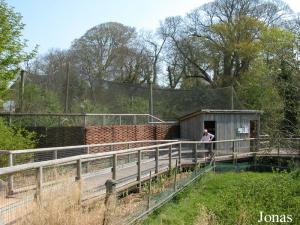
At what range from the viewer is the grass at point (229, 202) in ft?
34.8

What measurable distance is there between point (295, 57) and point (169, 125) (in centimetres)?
1022

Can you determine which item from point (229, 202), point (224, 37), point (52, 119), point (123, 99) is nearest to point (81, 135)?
point (52, 119)

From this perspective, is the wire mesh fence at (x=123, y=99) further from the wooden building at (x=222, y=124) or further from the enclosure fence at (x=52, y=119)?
the enclosure fence at (x=52, y=119)

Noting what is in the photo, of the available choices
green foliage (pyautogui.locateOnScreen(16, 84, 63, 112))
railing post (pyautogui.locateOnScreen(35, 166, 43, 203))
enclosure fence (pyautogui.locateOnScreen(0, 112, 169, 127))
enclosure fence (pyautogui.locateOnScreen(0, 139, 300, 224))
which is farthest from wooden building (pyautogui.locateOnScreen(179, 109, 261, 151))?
railing post (pyautogui.locateOnScreen(35, 166, 43, 203))

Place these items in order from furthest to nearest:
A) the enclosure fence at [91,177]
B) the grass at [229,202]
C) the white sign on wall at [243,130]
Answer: the white sign on wall at [243,130] → the grass at [229,202] → the enclosure fence at [91,177]

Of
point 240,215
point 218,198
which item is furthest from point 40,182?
point 218,198

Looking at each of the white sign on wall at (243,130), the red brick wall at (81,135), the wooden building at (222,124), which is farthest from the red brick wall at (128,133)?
the white sign on wall at (243,130)

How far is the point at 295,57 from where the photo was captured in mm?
19562

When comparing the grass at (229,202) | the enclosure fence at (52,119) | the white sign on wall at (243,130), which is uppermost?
the enclosure fence at (52,119)

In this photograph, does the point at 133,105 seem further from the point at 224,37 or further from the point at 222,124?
the point at 224,37

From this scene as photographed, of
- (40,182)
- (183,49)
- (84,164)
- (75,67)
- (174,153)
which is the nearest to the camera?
(40,182)

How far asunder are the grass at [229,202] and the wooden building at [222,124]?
8.17m

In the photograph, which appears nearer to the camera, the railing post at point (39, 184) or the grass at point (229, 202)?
the railing post at point (39, 184)

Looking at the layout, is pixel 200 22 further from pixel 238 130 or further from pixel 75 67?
pixel 238 130
